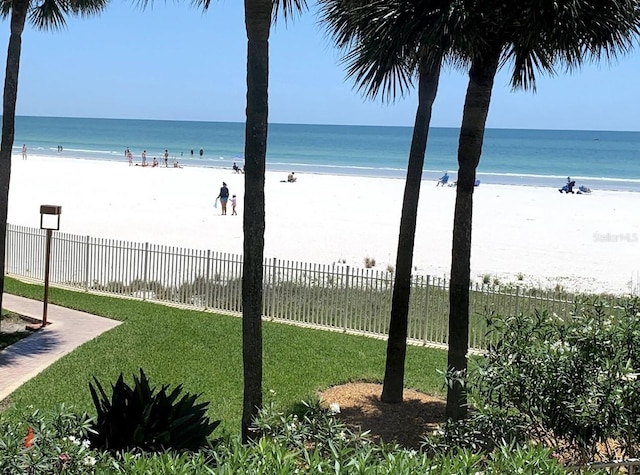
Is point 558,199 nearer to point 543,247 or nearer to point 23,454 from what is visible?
point 543,247

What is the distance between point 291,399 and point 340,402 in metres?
0.68

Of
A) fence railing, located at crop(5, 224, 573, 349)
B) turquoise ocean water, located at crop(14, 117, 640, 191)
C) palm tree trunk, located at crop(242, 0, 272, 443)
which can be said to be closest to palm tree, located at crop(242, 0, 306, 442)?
palm tree trunk, located at crop(242, 0, 272, 443)

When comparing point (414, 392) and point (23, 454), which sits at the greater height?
point (23, 454)

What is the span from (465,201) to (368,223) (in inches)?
1044

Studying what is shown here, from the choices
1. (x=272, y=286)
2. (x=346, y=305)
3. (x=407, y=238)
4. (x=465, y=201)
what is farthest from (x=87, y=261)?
(x=465, y=201)

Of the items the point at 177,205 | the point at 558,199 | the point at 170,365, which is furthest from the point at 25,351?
the point at 558,199

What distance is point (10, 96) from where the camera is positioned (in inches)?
564

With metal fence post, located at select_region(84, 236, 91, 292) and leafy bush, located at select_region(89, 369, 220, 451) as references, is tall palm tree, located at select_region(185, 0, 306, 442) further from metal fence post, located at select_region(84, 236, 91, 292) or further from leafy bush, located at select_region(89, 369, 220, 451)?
metal fence post, located at select_region(84, 236, 91, 292)

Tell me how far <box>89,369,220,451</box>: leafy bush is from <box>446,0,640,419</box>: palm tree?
110 inches

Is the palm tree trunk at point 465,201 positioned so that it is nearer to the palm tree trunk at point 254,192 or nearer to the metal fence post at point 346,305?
the palm tree trunk at point 254,192

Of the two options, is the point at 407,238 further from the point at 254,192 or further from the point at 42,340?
the point at 42,340

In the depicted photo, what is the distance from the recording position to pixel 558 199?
51.8 m

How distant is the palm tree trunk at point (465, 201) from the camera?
9.19 metres

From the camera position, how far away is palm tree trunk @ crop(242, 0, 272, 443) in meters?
7.46
